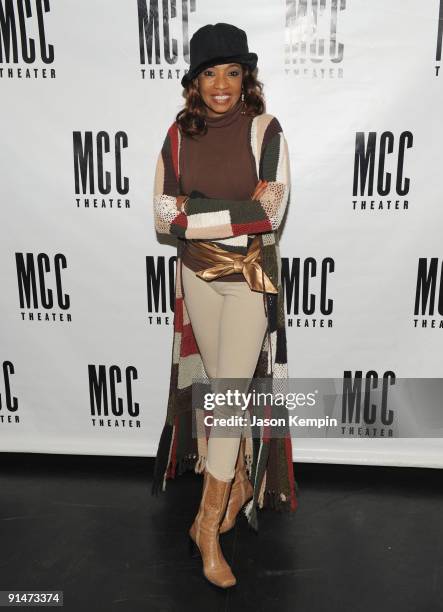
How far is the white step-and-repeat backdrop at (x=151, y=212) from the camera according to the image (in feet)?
8.11

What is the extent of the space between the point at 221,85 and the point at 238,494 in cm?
158

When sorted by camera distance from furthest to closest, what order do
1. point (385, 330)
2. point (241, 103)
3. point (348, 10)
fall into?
point (385, 330) → point (348, 10) → point (241, 103)

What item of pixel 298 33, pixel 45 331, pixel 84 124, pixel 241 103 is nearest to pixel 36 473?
pixel 45 331

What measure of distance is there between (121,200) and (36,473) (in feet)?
4.39

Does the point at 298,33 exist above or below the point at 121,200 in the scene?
above

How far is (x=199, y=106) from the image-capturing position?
82.1 inches

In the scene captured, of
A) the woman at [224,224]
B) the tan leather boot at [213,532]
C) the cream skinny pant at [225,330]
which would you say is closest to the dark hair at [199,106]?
the woman at [224,224]

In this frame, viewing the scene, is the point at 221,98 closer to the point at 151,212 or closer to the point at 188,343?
the point at 151,212

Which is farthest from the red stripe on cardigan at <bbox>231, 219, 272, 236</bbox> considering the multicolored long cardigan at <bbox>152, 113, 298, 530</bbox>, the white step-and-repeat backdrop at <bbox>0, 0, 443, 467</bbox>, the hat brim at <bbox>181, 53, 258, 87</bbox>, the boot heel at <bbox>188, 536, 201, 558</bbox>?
the boot heel at <bbox>188, 536, 201, 558</bbox>

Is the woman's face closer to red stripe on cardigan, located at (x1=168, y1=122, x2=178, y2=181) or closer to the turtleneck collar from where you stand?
the turtleneck collar

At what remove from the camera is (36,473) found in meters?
2.95

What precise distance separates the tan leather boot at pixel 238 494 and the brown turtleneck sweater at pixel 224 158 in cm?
105

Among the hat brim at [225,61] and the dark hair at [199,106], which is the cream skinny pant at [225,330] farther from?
the hat brim at [225,61]

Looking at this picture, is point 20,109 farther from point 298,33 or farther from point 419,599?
point 419,599
